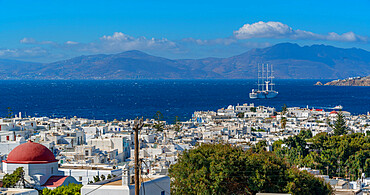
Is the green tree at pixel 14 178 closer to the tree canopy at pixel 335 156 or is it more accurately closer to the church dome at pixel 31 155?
the church dome at pixel 31 155

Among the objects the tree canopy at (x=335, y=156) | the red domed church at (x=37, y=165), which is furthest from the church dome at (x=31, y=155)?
the tree canopy at (x=335, y=156)

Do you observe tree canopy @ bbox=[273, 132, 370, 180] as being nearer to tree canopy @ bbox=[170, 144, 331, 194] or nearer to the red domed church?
tree canopy @ bbox=[170, 144, 331, 194]

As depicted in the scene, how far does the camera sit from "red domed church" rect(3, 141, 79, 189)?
2606 centimetres

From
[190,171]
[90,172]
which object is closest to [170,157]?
[90,172]

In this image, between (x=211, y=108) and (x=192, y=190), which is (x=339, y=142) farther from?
(x=211, y=108)

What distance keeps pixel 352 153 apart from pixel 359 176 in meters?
4.61

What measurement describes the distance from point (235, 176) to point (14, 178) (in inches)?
404

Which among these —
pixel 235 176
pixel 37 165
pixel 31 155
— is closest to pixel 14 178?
pixel 37 165

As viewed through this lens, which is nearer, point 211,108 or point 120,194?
Result: point 120,194

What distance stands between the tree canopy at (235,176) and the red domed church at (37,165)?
6.07 meters

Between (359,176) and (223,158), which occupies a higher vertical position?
(223,158)

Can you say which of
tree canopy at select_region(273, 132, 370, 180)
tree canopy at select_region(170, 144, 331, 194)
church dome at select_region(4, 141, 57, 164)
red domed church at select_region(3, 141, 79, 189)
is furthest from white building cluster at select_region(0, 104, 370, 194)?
tree canopy at select_region(273, 132, 370, 180)

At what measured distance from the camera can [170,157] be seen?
4166cm

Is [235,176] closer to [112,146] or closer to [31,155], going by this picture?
[31,155]
